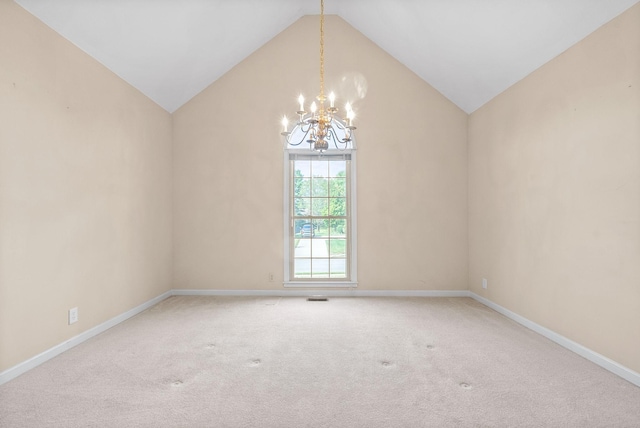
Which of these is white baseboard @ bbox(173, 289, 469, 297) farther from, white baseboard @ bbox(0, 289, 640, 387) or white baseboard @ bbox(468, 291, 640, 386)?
white baseboard @ bbox(468, 291, 640, 386)

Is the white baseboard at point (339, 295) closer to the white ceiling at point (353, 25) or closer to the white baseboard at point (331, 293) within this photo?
the white baseboard at point (331, 293)

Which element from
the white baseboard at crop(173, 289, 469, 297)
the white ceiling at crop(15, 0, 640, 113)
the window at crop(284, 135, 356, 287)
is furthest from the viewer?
the window at crop(284, 135, 356, 287)

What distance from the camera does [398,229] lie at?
4949 mm

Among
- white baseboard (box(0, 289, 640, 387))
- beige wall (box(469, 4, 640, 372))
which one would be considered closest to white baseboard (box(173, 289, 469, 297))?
white baseboard (box(0, 289, 640, 387))

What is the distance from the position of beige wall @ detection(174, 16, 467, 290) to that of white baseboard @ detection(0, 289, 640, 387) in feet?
0.36

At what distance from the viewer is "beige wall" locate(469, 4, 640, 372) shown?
2439 millimetres

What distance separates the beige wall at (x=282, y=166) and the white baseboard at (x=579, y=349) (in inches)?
46.3

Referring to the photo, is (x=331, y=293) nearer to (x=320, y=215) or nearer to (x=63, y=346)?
(x=320, y=215)

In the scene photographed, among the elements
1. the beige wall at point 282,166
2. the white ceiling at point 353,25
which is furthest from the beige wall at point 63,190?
the beige wall at point 282,166

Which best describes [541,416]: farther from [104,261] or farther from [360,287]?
[104,261]

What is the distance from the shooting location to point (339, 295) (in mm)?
4945

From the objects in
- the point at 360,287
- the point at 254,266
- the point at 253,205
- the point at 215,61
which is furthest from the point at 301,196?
Result: the point at 215,61

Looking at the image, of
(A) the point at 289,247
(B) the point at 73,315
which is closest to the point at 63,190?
(B) the point at 73,315

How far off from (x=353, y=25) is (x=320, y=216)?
9.17 ft
